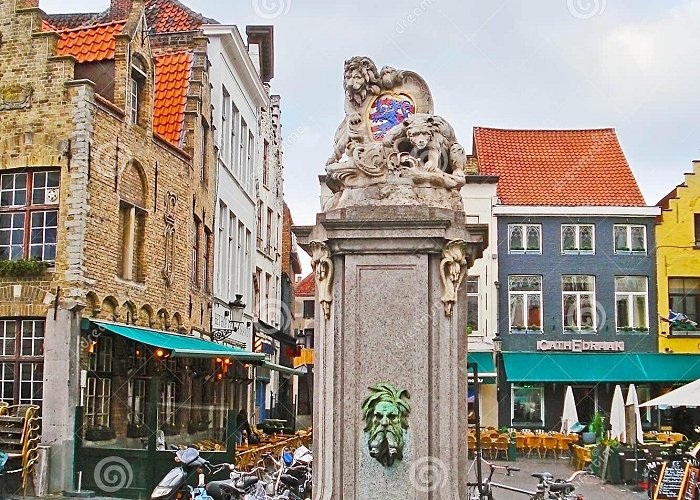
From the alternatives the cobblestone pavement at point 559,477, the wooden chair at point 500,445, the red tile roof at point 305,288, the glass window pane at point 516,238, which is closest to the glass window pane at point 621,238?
the glass window pane at point 516,238

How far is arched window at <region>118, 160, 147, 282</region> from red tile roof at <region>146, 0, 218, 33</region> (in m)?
6.74

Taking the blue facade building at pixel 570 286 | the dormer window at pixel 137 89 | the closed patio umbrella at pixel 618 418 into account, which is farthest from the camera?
the blue facade building at pixel 570 286

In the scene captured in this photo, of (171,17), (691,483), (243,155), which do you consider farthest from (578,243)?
(691,483)

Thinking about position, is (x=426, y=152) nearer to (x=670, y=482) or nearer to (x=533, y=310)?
(x=670, y=482)

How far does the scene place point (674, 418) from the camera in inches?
1288

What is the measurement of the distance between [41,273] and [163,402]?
5180 millimetres

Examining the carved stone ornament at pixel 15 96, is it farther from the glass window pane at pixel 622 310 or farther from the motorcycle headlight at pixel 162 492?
the glass window pane at pixel 622 310

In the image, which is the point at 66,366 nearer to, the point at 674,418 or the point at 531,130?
the point at 674,418

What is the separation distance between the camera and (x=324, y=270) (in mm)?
8078

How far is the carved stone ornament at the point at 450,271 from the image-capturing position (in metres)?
7.92

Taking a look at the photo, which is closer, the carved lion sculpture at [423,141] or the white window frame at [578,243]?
the carved lion sculpture at [423,141]

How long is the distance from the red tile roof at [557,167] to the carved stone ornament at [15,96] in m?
20.0

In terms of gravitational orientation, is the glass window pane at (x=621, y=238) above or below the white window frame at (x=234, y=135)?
below

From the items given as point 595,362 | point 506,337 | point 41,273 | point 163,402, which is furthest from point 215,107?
point 595,362
